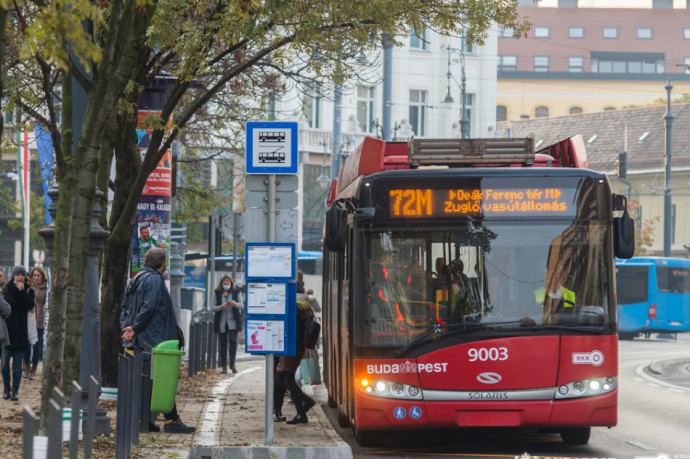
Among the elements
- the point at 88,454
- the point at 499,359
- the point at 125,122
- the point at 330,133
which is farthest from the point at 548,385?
the point at 330,133

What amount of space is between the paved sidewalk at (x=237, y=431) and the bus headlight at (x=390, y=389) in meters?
0.54

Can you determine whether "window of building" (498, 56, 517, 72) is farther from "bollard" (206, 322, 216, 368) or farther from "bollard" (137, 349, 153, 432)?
"bollard" (137, 349, 153, 432)

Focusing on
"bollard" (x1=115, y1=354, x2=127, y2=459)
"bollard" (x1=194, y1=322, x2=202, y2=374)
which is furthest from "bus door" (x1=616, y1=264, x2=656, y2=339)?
"bollard" (x1=115, y1=354, x2=127, y2=459)

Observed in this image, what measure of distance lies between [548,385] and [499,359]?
1.62ft

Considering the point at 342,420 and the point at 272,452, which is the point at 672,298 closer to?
the point at 342,420

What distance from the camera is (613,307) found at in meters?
11.8

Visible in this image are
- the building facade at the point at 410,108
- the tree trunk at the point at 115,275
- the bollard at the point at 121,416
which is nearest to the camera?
the bollard at the point at 121,416

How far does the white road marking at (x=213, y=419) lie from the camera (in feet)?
38.1

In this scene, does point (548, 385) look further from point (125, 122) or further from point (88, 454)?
point (125, 122)

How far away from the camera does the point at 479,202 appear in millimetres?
11859

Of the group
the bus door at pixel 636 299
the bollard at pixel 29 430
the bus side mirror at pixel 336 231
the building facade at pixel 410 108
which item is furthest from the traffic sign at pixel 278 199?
the building facade at pixel 410 108

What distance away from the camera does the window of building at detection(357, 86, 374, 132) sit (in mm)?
60344

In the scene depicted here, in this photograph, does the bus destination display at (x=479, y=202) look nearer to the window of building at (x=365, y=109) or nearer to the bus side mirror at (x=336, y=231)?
the bus side mirror at (x=336, y=231)

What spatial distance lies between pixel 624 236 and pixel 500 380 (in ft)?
5.53
